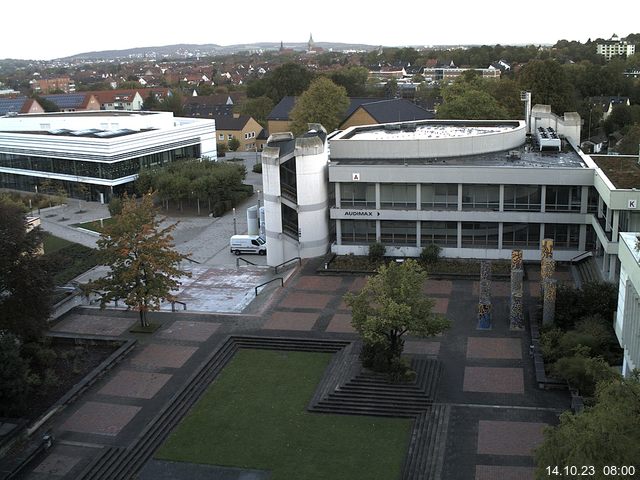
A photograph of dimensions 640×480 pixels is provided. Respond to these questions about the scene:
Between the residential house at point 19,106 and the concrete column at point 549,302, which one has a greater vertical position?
the residential house at point 19,106

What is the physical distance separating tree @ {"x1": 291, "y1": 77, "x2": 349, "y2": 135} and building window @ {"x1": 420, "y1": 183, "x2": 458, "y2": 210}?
34862mm

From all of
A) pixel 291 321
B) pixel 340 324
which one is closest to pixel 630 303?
pixel 340 324

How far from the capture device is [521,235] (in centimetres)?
3994

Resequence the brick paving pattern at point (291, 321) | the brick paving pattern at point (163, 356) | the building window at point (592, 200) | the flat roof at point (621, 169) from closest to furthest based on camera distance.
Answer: the brick paving pattern at point (163, 356), the brick paving pattern at point (291, 321), the flat roof at point (621, 169), the building window at point (592, 200)

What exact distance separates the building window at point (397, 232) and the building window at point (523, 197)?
545cm

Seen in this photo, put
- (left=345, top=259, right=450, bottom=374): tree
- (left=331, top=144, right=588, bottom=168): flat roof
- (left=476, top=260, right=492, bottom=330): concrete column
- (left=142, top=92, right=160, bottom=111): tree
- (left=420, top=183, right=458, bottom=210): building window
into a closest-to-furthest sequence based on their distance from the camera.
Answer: (left=345, top=259, right=450, bottom=374): tree < (left=476, top=260, right=492, bottom=330): concrete column < (left=420, top=183, right=458, bottom=210): building window < (left=331, top=144, right=588, bottom=168): flat roof < (left=142, top=92, right=160, bottom=111): tree

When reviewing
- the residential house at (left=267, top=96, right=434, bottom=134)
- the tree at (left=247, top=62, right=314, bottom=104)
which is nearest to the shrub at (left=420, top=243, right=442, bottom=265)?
the residential house at (left=267, top=96, right=434, bottom=134)

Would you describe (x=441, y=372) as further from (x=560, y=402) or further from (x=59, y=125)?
(x=59, y=125)

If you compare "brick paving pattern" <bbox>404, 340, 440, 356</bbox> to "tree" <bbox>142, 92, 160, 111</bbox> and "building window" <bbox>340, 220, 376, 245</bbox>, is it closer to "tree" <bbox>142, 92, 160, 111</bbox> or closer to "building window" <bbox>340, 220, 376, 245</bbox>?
"building window" <bbox>340, 220, 376, 245</bbox>

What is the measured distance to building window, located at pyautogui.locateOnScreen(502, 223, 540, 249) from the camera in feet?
130

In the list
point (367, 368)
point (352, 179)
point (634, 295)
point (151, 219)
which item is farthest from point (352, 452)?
point (352, 179)

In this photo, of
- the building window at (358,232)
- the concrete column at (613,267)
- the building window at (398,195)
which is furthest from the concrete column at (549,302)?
the building window at (358,232)

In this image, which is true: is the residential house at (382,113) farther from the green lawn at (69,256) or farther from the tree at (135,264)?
the tree at (135,264)

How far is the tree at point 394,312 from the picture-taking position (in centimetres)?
2589
